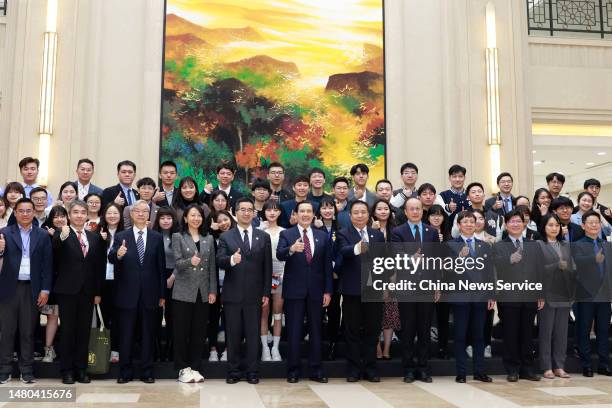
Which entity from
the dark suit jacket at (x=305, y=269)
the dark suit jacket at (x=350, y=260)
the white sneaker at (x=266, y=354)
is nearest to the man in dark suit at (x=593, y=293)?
the dark suit jacket at (x=350, y=260)

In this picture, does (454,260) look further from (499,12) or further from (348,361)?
(499,12)

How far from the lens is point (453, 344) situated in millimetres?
5863

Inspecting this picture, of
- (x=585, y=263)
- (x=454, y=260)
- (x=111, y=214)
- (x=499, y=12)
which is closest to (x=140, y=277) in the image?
(x=111, y=214)

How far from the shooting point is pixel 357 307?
5293 millimetres

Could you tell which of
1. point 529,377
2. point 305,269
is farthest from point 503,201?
point 305,269

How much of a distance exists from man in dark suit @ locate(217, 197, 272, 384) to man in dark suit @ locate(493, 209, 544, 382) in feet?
6.80

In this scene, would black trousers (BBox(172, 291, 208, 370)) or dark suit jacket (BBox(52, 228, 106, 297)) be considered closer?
dark suit jacket (BBox(52, 228, 106, 297))

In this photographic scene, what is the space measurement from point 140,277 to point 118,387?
2.89 ft

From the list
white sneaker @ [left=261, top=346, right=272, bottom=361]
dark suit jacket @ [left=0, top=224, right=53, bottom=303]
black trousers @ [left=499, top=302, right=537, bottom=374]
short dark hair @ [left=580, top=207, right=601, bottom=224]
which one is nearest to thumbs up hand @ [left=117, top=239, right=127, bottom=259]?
dark suit jacket @ [left=0, top=224, right=53, bottom=303]

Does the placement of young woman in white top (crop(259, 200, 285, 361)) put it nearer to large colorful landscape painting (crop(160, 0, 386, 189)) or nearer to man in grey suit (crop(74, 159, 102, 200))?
man in grey suit (crop(74, 159, 102, 200))

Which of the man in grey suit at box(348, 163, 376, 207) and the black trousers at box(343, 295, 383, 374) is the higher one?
the man in grey suit at box(348, 163, 376, 207)

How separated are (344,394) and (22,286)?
8.90 feet

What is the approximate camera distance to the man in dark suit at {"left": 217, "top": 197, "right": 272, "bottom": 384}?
516 centimetres

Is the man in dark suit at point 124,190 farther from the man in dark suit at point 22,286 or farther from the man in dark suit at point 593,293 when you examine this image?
the man in dark suit at point 593,293
